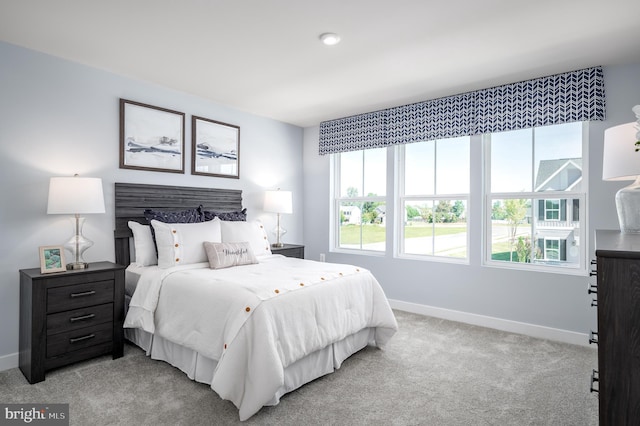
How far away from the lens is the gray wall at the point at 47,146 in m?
2.79

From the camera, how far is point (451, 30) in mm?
2531

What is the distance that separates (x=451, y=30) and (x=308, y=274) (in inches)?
80.2

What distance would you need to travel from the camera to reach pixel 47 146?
2.99 meters

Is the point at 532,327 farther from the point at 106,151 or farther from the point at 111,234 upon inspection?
the point at 106,151

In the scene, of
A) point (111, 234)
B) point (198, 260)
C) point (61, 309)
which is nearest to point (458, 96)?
point (198, 260)

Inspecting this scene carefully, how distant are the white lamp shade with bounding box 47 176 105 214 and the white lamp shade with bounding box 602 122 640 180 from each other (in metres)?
3.46

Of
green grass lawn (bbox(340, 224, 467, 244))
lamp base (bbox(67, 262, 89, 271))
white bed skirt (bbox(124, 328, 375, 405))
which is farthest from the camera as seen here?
green grass lawn (bbox(340, 224, 467, 244))

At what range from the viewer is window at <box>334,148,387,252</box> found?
15.6ft

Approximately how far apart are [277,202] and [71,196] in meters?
2.22

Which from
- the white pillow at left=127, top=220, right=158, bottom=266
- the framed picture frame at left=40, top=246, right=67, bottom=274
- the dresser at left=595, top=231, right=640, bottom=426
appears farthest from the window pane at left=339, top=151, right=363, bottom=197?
the dresser at left=595, top=231, right=640, bottom=426

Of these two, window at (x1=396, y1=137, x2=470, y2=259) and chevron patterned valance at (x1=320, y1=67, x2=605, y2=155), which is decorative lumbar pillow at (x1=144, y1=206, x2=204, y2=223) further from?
window at (x1=396, y1=137, x2=470, y2=259)

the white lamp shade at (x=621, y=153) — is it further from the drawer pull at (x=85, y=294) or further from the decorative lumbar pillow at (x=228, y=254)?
the drawer pull at (x=85, y=294)

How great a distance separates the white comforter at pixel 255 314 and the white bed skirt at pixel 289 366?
123 mm

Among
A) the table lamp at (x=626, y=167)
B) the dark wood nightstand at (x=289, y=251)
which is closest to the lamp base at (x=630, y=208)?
the table lamp at (x=626, y=167)
